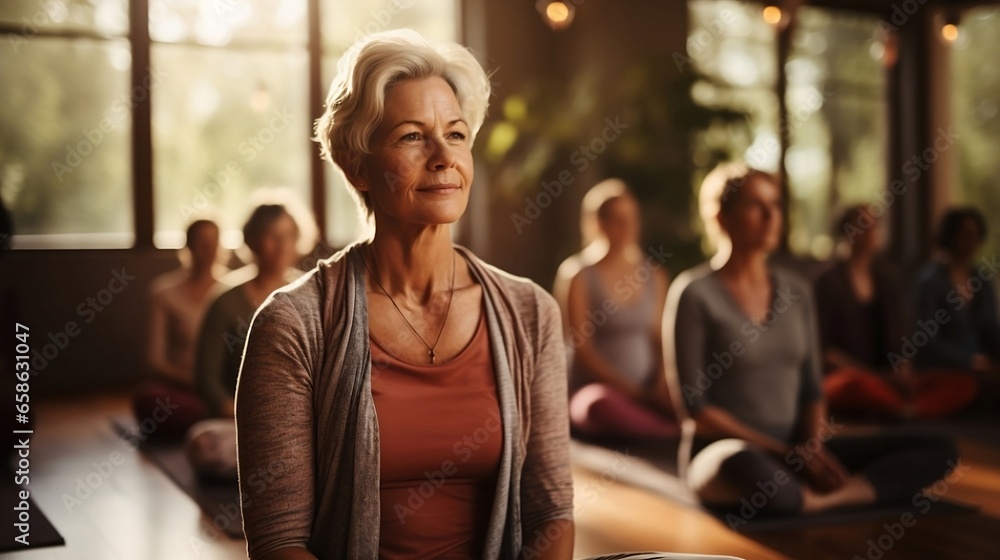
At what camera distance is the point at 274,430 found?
1.32 metres

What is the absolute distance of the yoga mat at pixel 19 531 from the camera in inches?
106

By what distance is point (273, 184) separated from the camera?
21.8ft

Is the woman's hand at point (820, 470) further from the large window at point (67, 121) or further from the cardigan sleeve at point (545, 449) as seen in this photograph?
the large window at point (67, 121)

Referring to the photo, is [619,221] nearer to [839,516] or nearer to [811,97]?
[839,516]

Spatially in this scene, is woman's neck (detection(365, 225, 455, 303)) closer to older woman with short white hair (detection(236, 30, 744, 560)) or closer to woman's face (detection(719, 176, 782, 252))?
older woman with short white hair (detection(236, 30, 744, 560))

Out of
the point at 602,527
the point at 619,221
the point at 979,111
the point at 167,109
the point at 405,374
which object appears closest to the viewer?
the point at 405,374

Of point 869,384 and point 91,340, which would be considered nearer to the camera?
point 869,384

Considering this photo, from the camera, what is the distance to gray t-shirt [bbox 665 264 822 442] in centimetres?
297

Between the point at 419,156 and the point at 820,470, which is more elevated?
the point at 419,156

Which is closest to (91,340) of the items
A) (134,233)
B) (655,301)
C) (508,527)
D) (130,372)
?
(130,372)

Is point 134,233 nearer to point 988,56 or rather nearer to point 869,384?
point 869,384

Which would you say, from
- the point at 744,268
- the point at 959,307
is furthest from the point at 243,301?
the point at 959,307

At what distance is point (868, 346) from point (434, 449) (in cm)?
369

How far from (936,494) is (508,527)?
2313mm
